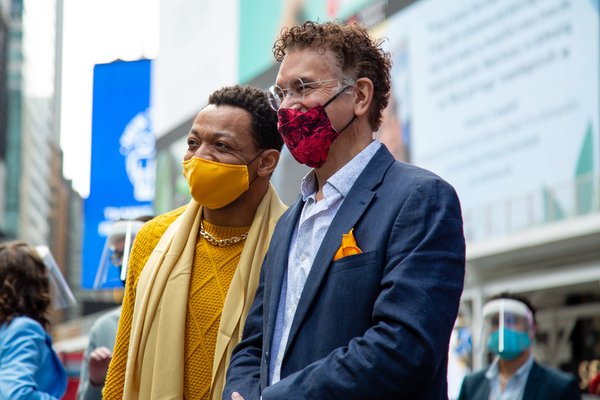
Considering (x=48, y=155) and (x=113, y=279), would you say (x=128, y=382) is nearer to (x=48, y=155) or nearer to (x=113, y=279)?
(x=113, y=279)

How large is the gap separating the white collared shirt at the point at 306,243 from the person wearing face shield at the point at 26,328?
1.78 metres

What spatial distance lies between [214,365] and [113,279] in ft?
8.35

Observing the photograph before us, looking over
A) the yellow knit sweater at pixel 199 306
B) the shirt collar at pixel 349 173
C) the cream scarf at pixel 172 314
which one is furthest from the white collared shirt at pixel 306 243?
the yellow knit sweater at pixel 199 306

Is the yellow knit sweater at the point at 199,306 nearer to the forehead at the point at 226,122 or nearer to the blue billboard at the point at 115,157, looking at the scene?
the forehead at the point at 226,122

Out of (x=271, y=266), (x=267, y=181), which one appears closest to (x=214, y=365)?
(x=271, y=266)

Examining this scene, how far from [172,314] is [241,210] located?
1.72ft

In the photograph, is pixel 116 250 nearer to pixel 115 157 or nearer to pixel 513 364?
pixel 513 364

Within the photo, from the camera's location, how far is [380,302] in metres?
1.96

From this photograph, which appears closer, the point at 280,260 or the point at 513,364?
the point at 280,260

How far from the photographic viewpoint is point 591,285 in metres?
12.6

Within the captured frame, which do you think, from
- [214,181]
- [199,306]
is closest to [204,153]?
[214,181]

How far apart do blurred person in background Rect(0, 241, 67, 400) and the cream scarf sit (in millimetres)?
1015

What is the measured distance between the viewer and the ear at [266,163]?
3.01 meters

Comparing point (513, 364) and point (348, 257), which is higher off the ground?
point (348, 257)
